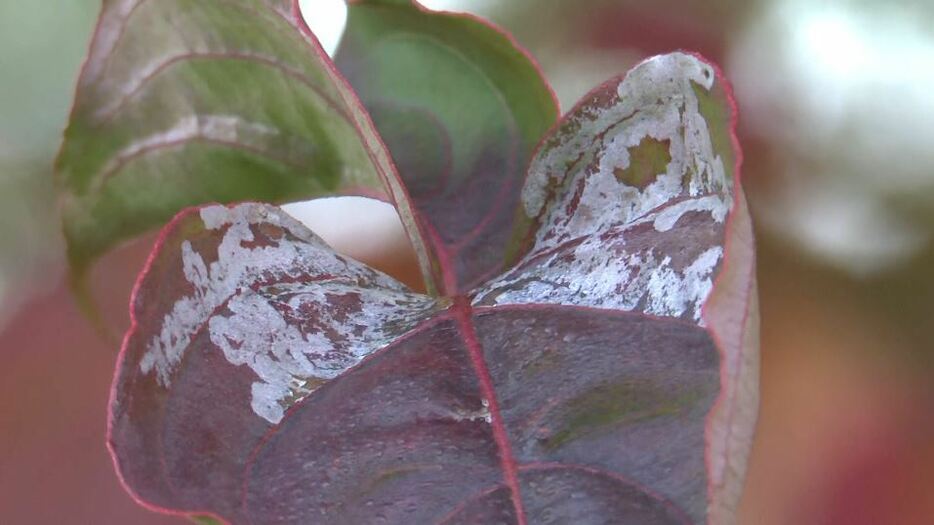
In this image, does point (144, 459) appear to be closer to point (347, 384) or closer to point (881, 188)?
point (347, 384)

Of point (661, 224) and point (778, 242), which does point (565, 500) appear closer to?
point (661, 224)

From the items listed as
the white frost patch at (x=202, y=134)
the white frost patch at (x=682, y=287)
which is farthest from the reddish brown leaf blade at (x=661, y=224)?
the white frost patch at (x=202, y=134)

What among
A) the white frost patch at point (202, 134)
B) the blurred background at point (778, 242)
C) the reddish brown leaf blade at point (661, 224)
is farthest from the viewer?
the blurred background at point (778, 242)

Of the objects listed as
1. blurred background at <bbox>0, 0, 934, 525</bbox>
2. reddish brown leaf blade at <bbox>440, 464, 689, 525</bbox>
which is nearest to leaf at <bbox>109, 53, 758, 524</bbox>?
reddish brown leaf blade at <bbox>440, 464, 689, 525</bbox>

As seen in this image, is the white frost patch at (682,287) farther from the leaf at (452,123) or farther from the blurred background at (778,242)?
the blurred background at (778,242)

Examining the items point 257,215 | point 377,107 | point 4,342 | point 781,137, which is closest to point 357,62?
point 377,107

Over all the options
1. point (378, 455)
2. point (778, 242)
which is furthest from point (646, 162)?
point (778, 242)
